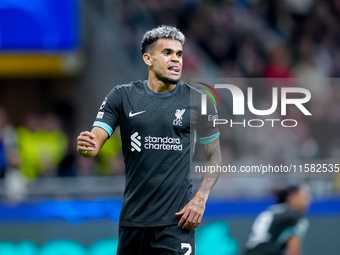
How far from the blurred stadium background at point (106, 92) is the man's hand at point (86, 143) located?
14.0 feet

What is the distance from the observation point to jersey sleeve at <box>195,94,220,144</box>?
16.9 feet

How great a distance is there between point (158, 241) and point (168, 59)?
1297 mm

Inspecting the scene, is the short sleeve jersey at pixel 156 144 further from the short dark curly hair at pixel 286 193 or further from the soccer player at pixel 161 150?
the short dark curly hair at pixel 286 193

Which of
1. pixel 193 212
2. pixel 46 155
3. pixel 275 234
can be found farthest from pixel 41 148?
pixel 193 212

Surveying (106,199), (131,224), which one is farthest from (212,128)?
(106,199)

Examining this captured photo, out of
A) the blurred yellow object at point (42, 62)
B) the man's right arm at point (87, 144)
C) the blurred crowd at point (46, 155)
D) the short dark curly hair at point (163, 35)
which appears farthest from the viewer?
the blurred yellow object at point (42, 62)

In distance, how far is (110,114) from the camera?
16.9 feet

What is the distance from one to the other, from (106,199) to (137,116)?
13.7 feet

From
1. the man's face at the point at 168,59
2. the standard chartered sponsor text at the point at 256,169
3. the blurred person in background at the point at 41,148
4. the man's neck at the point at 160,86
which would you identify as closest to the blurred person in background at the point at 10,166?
the blurred person in background at the point at 41,148

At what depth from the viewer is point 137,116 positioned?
5.14 m

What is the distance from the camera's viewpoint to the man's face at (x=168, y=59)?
16.9 ft

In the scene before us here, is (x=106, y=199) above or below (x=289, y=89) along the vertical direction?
below

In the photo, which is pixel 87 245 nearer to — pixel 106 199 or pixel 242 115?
pixel 106 199

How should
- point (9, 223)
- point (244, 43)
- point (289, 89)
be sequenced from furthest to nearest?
1. point (244, 43)
2. point (289, 89)
3. point (9, 223)
